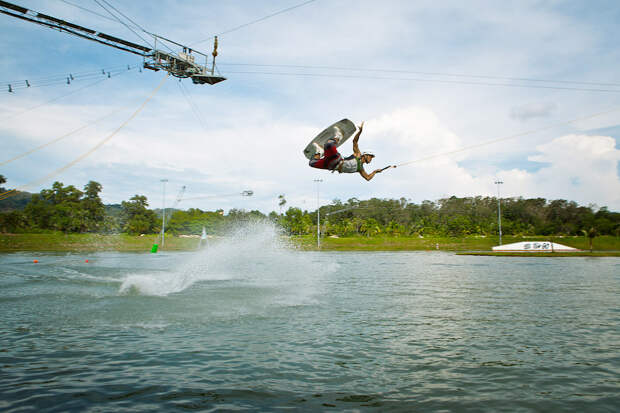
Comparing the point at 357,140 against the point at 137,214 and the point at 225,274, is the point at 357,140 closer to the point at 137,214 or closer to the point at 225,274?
the point at 225,274

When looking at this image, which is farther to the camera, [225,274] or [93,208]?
[93,208]

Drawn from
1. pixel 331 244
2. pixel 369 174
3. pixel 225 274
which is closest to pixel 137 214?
pixel 331 244

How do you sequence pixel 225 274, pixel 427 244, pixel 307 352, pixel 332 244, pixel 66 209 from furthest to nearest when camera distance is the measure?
pixel 66 209 → pixel 427 244 → pixel 332 244 → pixel 225 274 → pixel 307 352

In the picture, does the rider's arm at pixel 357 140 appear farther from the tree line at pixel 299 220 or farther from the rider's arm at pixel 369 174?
the tree line at pixel 299 220

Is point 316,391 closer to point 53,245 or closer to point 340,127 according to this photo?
point 340,127

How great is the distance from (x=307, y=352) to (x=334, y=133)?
21.0 feet

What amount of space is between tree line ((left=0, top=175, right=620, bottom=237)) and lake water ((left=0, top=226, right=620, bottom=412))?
80.4 meters

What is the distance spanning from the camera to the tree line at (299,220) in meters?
104

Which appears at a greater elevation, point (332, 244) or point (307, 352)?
point (332, 244)

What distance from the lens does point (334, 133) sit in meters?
12.3

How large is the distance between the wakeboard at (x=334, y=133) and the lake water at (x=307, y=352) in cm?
522

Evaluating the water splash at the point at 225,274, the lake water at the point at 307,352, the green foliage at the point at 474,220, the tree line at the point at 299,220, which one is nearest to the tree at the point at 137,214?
the tree line at the point at 299,220

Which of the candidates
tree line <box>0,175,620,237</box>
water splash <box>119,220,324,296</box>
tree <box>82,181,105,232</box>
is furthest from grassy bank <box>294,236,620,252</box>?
tree <box>82,181,105,232</box>

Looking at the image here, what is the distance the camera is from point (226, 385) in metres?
→ 6.88
